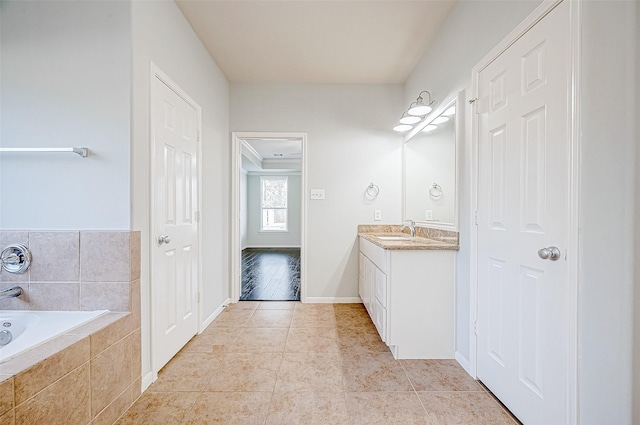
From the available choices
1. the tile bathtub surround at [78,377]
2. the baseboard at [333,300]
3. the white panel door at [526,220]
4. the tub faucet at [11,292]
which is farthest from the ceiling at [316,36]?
the baseboard at [333,300]

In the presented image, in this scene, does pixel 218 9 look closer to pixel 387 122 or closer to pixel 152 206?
pixel 152 206

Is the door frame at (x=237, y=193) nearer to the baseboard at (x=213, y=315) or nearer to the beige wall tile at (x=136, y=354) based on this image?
the baseboard at (x=213, y=315)

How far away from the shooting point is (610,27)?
109 centimetres

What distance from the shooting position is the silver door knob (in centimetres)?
124

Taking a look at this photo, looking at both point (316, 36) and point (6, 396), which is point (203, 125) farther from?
point (6, 396)

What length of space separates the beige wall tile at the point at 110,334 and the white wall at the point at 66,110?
508mm

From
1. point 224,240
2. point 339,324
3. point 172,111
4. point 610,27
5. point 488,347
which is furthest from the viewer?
point 224,240

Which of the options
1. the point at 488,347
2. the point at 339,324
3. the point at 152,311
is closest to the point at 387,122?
the point at 339,324

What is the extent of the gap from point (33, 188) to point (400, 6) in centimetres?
266

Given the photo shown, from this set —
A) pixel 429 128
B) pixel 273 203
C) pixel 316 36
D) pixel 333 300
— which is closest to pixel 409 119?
pixel 429 128

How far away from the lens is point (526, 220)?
4.68 ft

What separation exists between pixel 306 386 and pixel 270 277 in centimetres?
304

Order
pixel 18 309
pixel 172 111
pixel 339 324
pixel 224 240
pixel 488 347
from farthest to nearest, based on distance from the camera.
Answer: pixel 224 240 → pixel 339 324 → pixel 172 111 → pixel 488 347 → pixel 18 309

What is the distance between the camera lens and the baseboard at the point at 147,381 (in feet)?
5.68
